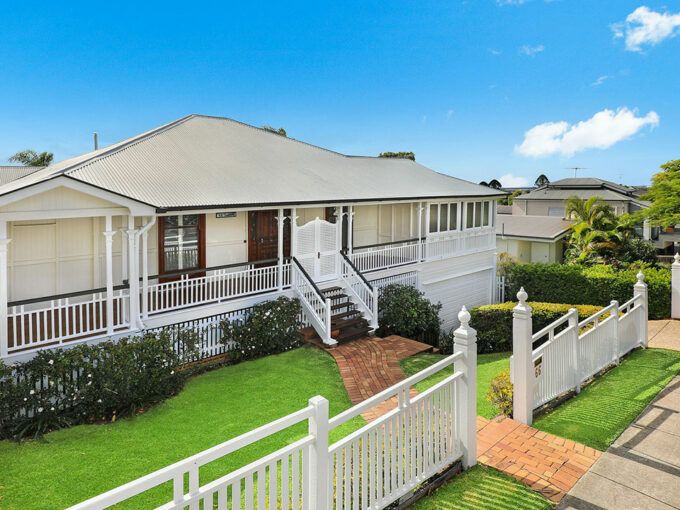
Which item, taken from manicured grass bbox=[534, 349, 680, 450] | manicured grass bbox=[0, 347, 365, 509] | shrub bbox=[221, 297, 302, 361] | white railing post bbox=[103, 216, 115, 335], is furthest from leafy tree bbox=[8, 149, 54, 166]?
manicured grass bbox=[534, 349, 680, 450]

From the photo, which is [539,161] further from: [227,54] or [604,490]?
[604,490]

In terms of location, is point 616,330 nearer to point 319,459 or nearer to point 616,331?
point 616,331

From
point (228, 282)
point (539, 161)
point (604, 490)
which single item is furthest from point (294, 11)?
point (539, 161)

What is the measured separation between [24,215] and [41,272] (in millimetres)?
3190

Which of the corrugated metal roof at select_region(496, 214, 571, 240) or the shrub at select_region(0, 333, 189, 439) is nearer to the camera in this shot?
the shrub at select_region(0, 333, 189, 439)

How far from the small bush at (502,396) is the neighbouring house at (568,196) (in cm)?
3395

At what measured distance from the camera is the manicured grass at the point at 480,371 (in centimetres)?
761

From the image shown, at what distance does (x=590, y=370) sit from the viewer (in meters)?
8.05

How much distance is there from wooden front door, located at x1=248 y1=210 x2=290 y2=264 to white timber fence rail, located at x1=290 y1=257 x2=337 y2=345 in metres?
2.01

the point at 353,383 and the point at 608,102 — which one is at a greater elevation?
the point at 608,102

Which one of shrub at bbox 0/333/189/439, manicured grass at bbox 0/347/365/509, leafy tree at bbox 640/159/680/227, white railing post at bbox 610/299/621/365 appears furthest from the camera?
leafy tree at bbox 640/159/680/227

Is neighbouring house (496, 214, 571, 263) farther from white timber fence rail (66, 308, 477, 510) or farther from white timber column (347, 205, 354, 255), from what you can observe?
white timber fence rail (66, 308, 477, 510)

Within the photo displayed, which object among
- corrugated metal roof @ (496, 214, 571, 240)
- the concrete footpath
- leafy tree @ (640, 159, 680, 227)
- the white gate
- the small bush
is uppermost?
leafy tree @ (640, 159, 680, 227)

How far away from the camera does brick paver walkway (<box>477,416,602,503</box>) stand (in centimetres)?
497
